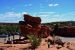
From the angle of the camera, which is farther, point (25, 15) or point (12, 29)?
point (12, 29)

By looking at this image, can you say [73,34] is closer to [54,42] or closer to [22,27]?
[22,27]

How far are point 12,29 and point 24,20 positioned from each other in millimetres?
43287

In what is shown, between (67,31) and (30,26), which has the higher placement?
(30,26)

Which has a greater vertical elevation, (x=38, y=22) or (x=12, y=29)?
(x=38, y=22)

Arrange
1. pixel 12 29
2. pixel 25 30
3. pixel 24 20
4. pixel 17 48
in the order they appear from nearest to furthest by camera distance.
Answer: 1. pixel 17 48
2. pixel 25 30
3. pixel 24 20
4. pixel 12 29

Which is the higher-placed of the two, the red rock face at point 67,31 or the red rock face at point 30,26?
the red rock face at point 30,26

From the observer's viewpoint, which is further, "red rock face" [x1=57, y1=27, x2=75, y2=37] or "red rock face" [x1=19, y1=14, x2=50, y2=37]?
"red rock face" [x1=57, y1=27, x2=75, y2=37]

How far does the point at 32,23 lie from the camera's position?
44281 millimetres

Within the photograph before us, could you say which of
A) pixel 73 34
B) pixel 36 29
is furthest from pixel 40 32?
pixel 73 34

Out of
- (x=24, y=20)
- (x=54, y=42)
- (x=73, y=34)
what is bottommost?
(x=73, y=34)

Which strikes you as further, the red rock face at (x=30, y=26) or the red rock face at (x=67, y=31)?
the red rock face at (x=67, y=31)

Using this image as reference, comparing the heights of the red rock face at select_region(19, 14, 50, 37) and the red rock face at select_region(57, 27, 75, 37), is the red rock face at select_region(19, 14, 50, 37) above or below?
above

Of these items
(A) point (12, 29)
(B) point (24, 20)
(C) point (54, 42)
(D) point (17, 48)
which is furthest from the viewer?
(A) point (12, 29)

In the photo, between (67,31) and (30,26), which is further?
(67,31)
